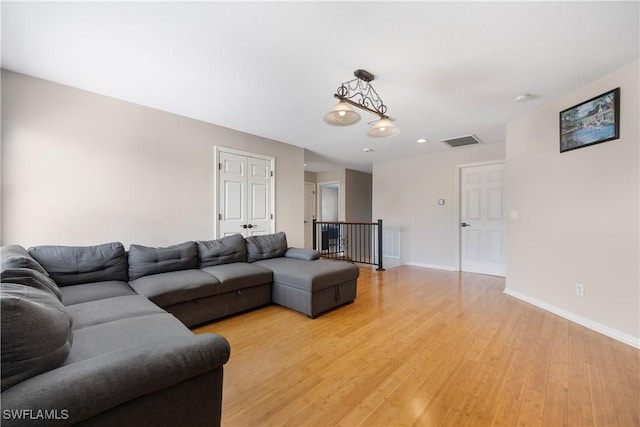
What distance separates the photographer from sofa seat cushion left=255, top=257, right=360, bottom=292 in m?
2.89

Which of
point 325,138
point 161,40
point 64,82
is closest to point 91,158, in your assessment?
point 64,82

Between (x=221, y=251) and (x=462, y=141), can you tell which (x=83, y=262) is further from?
(x=462, y=141)

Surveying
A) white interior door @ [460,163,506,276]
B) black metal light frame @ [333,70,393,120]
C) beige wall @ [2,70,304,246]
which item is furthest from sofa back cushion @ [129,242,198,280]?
white interior door @ [460,163,506,276]

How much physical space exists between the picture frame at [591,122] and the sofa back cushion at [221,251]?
13.4 ft

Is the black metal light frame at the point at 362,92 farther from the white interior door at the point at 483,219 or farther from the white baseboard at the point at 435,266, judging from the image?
the white baseboard at the point at 435,266

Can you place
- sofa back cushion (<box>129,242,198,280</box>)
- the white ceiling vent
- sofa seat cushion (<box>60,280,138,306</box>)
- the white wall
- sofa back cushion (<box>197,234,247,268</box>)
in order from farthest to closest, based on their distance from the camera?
the white wall, the white ceiling vent, sofa back cushion (<box>197,234,247,268</box>), sofa back cushion (<box>129,242,198,280</box>), sofa seat cushion (<box>60,280,138,306</box>)

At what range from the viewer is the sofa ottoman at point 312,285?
2.88 m

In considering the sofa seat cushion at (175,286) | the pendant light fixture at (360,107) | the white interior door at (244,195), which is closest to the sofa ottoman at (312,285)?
the sofa seat cushion at (175,286)

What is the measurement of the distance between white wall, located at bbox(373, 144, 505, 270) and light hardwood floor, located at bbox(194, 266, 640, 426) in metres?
2.32

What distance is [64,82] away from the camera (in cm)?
265

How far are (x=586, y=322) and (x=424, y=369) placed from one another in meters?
2.09

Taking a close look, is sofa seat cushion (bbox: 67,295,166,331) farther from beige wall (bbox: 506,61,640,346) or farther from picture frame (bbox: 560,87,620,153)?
picture frame (bbox: 560,87,620,153)

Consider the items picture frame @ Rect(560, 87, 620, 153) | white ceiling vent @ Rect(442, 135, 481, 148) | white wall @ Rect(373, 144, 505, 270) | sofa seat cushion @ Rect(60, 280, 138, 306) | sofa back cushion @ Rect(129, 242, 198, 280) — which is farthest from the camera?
white wall @ Rect(373, 144, 505, 270)

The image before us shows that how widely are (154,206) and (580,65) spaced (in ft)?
15.3
